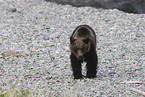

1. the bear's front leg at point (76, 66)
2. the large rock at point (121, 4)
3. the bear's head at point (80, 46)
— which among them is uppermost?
the large rock at point (121, 4)

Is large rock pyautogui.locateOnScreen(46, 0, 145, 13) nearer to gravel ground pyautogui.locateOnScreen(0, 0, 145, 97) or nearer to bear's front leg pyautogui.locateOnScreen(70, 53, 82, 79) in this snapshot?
gravel ground pyautogui.locateOnScreen(0, 0, 145, 97)

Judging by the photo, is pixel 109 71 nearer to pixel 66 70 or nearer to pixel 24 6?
pixel 66 70

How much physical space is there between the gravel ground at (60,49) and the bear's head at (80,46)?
679 mm

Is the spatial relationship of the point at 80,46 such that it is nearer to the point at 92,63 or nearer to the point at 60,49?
the point at 92,63

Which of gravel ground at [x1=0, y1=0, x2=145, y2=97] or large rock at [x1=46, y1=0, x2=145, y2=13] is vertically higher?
large rock at [x1=46, y1=0, x2=145, y2=13]

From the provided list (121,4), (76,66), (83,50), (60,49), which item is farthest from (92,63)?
(121,4)

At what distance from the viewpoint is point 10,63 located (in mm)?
7766

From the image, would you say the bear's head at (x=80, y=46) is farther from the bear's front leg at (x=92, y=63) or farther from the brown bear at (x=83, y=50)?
the bear's front leg at (x=92, y=63)

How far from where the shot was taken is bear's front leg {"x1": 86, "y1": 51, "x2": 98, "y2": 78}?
20.6ft

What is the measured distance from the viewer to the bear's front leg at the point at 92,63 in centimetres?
626

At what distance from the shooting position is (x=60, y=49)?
905 centimetres

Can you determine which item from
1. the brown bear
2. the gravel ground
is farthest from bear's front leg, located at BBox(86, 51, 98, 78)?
the gravel ground

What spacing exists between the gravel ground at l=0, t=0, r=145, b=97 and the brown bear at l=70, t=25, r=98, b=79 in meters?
0.26

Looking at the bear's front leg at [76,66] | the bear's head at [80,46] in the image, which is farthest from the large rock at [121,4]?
the bear's head at [80,46]
